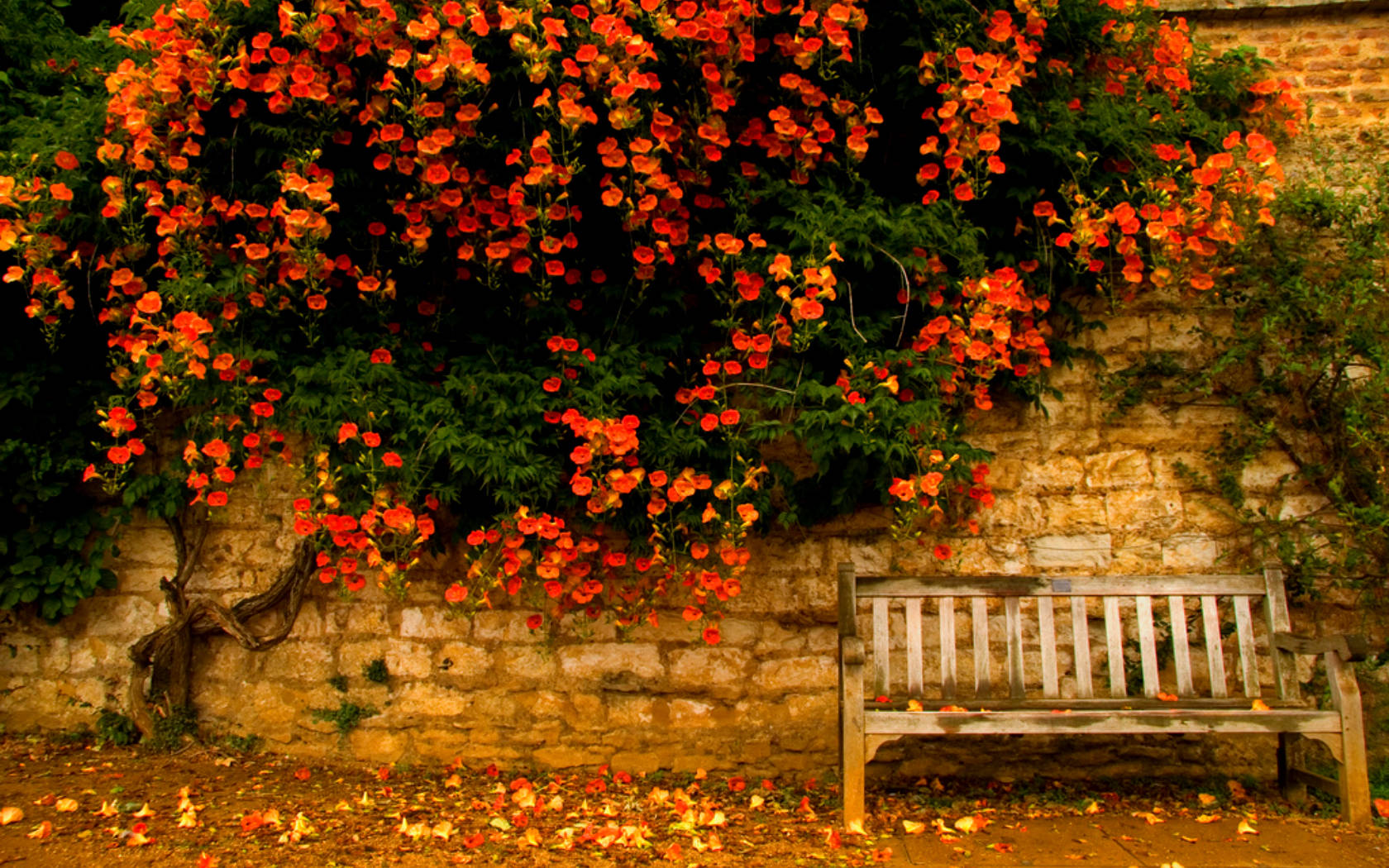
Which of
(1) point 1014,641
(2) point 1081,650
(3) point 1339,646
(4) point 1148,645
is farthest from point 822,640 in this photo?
(3) point 1339,646

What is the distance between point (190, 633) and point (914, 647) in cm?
305

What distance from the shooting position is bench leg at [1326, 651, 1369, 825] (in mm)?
3066

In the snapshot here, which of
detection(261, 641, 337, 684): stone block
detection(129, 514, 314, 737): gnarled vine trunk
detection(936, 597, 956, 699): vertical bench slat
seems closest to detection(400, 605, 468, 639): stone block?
detection(261, 641, 337, 684): stone block

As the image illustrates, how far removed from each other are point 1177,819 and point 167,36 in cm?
449

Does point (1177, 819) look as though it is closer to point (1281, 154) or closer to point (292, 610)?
point (1281, 154)

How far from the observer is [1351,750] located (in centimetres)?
307

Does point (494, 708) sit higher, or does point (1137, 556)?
point (1137, 556)

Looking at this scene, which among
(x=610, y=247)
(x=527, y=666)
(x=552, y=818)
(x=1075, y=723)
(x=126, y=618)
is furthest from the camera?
(x=126, y=618)

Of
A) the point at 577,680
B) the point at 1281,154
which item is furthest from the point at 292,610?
the point at 1281,154

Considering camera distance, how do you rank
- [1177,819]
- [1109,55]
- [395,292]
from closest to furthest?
[1177,819], [395,292], [1109,55]

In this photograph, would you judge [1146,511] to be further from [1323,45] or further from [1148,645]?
[1323,45]

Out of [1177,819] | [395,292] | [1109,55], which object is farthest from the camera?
[1109,55]

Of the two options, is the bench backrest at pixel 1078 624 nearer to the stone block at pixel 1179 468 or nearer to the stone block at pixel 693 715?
the stone block at pixel 1179 468

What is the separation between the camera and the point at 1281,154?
3938 mm
